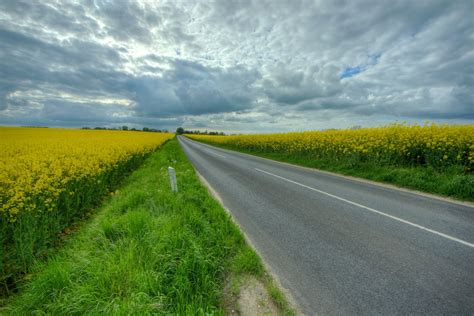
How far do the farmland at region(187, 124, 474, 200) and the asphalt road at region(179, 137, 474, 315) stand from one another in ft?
4.19

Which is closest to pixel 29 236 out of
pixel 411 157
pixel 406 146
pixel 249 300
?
pixel 249 300

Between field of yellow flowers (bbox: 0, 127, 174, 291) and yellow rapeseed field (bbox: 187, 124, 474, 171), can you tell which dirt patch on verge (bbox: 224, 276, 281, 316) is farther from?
yellow rapeseed field (bbox: 187, 124, 474, 171)

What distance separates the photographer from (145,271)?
90.0 inches

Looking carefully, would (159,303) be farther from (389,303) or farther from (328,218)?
(328,218)

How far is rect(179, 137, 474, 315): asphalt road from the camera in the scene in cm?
220

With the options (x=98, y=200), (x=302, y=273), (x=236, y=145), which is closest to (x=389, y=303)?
(x=302, y=273)

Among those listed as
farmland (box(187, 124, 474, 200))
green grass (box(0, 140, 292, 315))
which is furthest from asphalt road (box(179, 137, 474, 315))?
farmland (box(187, 124, 474, 200))

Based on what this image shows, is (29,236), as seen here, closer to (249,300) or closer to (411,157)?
(249,300)

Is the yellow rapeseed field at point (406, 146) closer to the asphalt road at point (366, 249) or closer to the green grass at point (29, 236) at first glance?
the asphalt road at point (366, 249)

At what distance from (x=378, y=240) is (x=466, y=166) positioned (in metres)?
6.95

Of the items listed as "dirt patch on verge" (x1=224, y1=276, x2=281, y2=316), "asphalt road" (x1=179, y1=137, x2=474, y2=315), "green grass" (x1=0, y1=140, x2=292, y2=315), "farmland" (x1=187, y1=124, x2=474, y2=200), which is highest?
"farmland" (x1=187, y1=124, x2=474, y2=200)

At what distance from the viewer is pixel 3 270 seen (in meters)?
2.76

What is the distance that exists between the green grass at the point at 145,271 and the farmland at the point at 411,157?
23.4 feet

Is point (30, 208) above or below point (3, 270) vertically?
above
